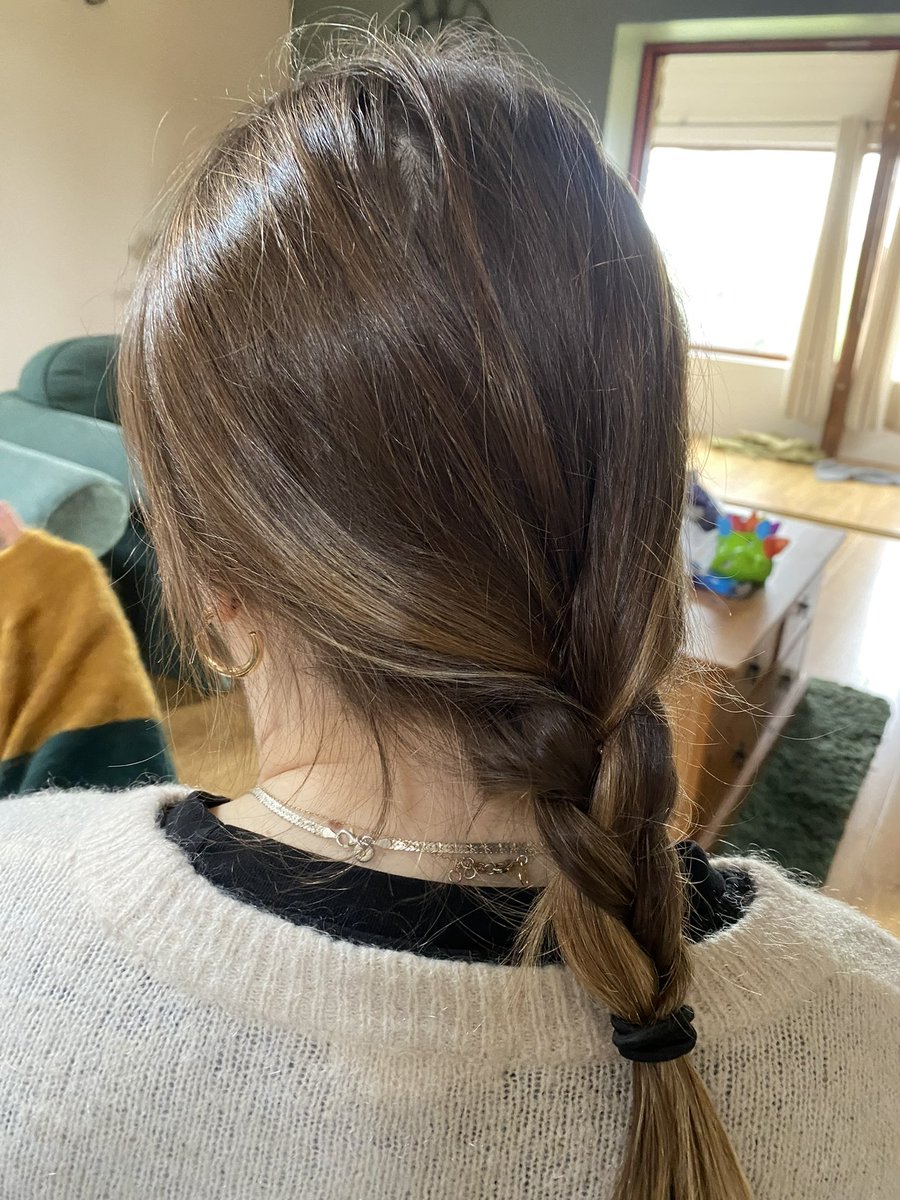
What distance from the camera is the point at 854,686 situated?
268 cm

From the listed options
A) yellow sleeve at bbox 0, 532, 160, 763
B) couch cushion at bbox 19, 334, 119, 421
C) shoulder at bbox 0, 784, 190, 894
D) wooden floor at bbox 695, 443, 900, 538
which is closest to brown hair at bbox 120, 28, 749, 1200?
shoulder at bbox 0, 784, 190, 894

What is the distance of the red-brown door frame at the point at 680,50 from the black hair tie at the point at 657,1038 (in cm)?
419

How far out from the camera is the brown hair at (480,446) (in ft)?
1.38

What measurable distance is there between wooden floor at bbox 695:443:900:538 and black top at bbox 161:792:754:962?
3629 millimetres

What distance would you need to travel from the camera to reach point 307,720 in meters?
0.53

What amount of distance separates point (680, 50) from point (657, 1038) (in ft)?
15.2

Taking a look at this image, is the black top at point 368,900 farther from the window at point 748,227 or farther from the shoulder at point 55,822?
the window at point 748,227

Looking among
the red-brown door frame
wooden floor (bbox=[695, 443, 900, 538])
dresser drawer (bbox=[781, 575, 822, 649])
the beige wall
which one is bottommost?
wooden floor (bbox=[695, 443, 900, 538])

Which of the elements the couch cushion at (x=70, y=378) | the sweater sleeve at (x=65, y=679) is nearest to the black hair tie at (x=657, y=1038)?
the sweater sleeve at (x=65, y=679)

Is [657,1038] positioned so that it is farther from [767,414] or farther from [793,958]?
[767,414]

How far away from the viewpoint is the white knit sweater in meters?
0.40

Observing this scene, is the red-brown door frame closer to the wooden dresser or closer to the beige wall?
the beige wall

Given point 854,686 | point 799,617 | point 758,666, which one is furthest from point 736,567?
point 854,686

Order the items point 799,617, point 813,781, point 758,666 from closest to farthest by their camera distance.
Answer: point 758,666, point 813,781, point 799,617
